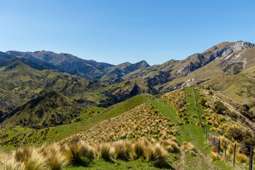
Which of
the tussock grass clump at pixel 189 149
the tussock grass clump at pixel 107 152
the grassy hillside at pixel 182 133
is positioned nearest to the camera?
the tussock grass clump at pixel 107 152

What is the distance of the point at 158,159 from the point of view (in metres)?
24.4

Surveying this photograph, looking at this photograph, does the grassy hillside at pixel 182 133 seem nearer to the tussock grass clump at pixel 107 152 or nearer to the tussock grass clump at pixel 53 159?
the tussock grass clump at pixel 107 152

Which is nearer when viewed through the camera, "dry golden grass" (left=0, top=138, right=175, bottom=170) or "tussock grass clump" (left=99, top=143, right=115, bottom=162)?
"dry golden grass" (left=0, top=138, right=175, bottom=170)

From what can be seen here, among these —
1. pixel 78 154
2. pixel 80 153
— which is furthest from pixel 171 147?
pixel 78 154

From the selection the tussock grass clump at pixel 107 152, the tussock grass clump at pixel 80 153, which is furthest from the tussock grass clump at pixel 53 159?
the tussock grass clump at pixel 107 152

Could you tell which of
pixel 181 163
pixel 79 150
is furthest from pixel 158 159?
pixel 79 150

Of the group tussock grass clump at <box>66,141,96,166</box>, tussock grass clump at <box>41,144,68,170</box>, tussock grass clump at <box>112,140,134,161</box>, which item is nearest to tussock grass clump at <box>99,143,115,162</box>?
tussock grass clump at <box>112,140,134,161</box>

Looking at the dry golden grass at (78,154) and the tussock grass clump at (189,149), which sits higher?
the dry golden grass at (78,154)

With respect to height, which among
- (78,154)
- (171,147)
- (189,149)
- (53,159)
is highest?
(53,159)

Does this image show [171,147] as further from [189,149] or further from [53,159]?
[53,159]

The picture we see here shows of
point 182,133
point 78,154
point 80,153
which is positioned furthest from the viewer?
point 182,133

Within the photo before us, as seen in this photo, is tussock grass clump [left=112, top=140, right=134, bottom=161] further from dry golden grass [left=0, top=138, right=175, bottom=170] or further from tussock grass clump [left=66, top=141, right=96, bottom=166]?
tussock grass clump [left=66, top=141, right=96, bottom=166]

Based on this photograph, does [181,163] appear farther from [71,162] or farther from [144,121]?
[144,121]

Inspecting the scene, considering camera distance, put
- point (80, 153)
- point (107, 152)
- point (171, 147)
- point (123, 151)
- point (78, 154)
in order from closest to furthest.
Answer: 1. point (78, 154)
2. point (80, 153)
3. point (107, 152)
4. point (123, 151)
5. point (171, 147)
